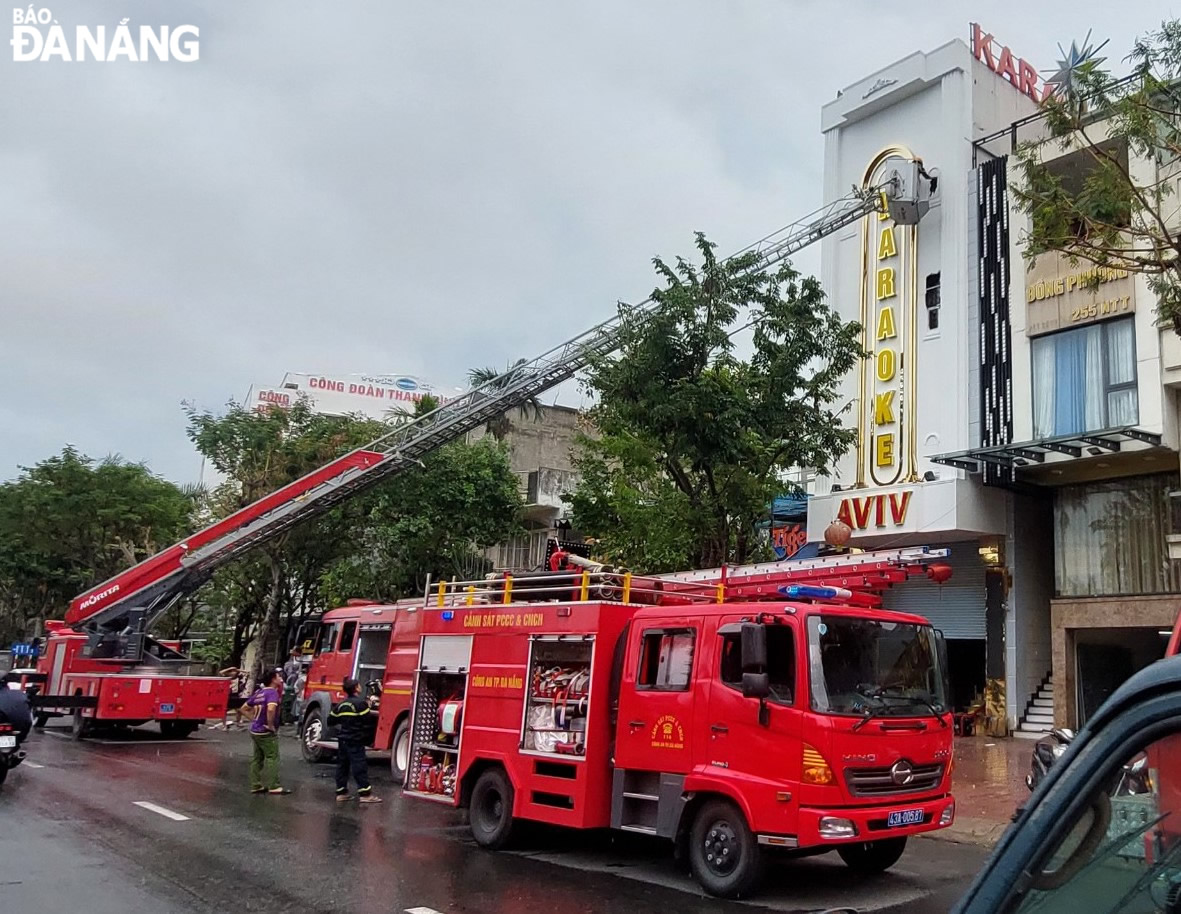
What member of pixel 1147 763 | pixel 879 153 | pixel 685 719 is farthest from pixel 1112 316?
pixel 1147 763

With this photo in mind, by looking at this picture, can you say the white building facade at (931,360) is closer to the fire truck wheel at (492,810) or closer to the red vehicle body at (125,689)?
the fire truck wheel at (492,810)

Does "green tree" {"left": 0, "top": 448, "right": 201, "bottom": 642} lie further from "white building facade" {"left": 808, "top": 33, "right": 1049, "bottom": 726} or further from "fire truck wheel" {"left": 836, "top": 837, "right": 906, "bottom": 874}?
"fire truck wheel" {"left": 836, "top": 837, "right": 906, "bottom": 874}

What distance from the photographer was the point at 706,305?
15570 mm

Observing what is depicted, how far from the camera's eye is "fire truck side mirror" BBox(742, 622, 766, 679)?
7699 mm

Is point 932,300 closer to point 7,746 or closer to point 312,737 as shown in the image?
point 312,737

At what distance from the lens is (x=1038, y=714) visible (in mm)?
20750


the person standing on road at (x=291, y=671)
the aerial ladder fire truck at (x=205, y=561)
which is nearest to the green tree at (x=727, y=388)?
the aerial ladder fire truck at (x=205, y=561)

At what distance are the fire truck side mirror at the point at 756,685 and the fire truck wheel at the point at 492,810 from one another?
3.13 metres

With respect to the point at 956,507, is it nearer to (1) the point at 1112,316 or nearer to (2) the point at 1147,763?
(1) the point at 1112,316

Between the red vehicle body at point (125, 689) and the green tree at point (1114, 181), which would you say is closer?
the green tree at point (1114, 181)

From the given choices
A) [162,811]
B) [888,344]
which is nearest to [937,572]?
[162,811]

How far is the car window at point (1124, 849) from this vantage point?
1787mm

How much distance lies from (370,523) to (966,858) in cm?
2216

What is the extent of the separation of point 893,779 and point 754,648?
1629 millimetres
